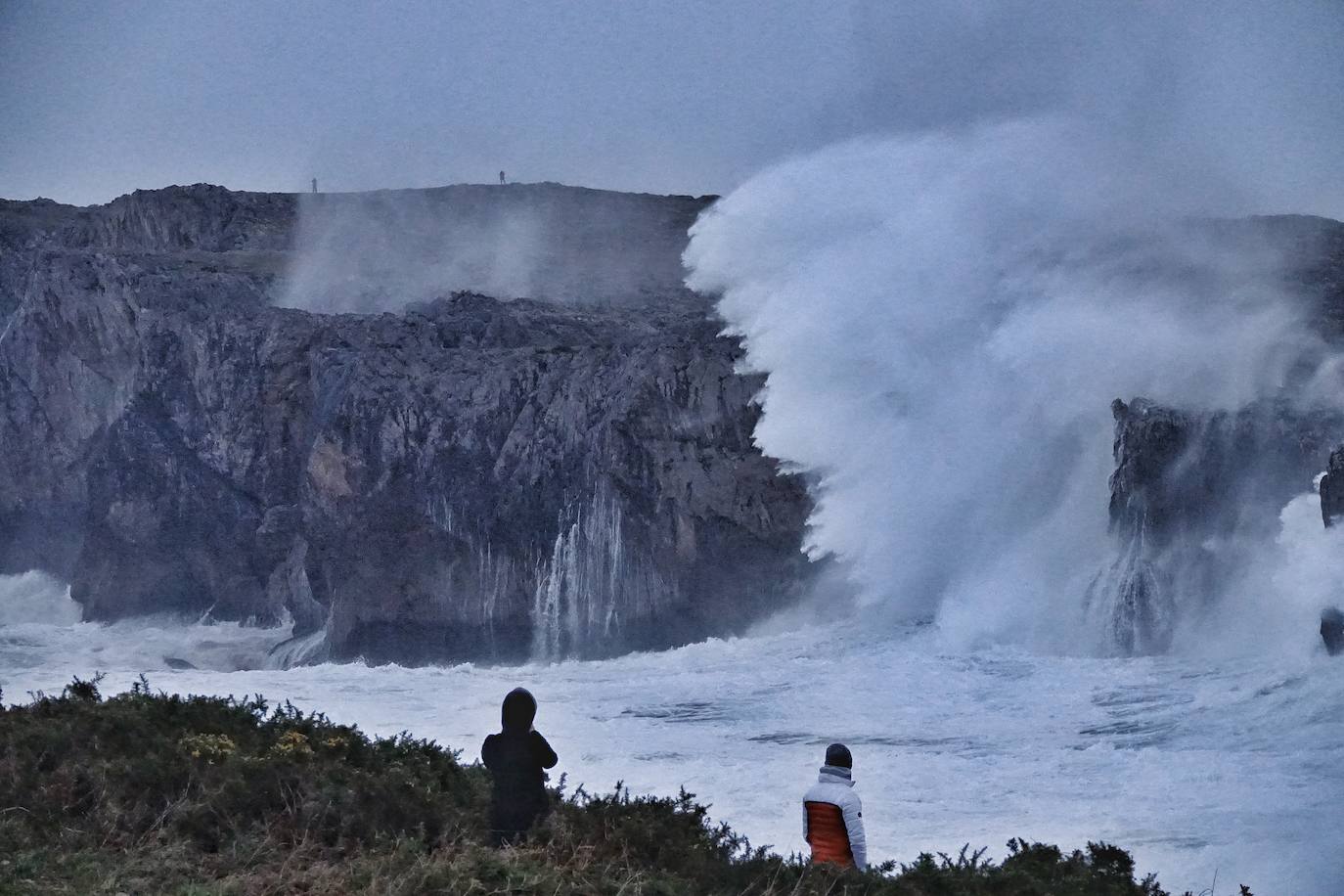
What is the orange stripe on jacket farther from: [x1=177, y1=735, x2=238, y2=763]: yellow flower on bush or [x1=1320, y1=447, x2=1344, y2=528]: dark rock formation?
[x1=1320, y1=447, x2=1344, y2=528]: dark rock formation

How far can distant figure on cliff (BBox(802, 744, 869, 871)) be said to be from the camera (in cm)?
841

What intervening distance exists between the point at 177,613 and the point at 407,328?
377 inches

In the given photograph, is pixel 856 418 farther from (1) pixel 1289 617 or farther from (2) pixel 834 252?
(1) pixel 1289 617

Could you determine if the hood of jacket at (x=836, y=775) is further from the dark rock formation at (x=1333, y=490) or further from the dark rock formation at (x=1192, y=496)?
the dark rock formation at (x=1192, y=496)

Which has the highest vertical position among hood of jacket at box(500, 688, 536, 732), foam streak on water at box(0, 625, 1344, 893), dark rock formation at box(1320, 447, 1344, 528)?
dark rock formation at box(1320, 447, 1344, 528)

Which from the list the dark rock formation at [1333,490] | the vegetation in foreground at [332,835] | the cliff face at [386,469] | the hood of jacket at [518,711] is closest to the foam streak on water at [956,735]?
the dark rock formation at [1333,490]

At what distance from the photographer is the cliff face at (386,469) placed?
3288 cm

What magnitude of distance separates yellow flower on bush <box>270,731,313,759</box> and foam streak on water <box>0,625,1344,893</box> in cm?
507

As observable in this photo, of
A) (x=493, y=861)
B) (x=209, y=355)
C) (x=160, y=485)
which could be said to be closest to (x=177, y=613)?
(x=160, y=485)

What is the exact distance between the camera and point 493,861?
763 centimetres

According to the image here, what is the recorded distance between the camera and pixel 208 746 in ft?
31.3

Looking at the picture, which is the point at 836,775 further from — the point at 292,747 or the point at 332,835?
the point at 292,747

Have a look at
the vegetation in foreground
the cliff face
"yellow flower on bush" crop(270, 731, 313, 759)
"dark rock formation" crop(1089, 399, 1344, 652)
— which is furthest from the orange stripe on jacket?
the cliff face

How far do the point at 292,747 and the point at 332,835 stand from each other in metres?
1.01
